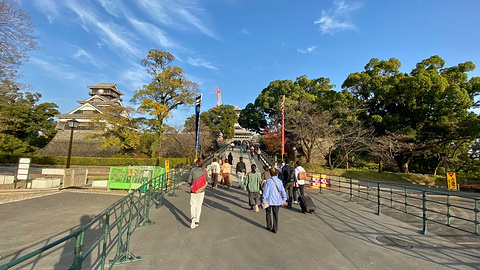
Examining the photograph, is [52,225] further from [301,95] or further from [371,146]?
[301,95]

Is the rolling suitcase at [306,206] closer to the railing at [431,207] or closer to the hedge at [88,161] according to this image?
the railing at [431,207]

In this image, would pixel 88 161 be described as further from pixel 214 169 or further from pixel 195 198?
pixel 195 198

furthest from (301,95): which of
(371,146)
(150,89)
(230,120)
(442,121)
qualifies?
(230,120)

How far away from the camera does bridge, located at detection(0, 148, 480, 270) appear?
13.4 feet

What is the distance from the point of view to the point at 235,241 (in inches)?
197

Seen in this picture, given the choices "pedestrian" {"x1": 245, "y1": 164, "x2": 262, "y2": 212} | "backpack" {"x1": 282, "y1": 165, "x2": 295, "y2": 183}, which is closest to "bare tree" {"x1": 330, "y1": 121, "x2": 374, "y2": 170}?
"backpack" {"x1": 282, "y1": 165, "x2": 295, "y2": 183}

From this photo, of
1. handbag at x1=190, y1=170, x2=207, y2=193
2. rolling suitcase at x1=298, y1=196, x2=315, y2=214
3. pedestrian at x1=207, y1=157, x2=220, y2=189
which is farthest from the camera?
pedestrian at x1=207, y1=157, x2=220, y2=189

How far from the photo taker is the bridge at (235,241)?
161 inches

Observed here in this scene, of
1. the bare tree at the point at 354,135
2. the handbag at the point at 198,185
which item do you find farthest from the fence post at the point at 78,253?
the bare tree at the point at 354,135

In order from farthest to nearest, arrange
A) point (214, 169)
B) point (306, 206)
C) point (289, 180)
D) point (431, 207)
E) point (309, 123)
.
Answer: point (309, 123)
point (214, 169)
point (431, 207)
point (289, 180)
point (306, 206)

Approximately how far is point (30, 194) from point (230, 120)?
42330 millimetres

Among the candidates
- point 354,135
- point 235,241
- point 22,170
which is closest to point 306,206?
point 235,241

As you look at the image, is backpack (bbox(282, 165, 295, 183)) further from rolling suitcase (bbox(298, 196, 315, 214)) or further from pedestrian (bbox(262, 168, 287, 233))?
pedestrian (bbox(262, 168, 287, 233))

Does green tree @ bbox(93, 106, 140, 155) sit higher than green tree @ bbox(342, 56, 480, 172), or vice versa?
green tree @ bbox(342, 56, 480, 172)
